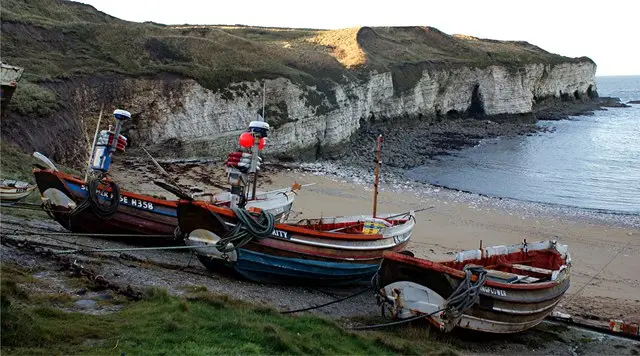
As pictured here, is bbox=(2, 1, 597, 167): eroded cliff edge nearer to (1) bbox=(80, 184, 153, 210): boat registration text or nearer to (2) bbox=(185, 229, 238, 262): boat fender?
(1) bbox=(80, 184, 153, 210): boat registration text

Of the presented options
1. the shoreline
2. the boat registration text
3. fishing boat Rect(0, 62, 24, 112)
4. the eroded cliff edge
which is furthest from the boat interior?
the eroded cliff edge

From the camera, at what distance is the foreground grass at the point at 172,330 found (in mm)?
7723

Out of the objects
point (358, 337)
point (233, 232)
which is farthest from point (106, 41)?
point (358, 337)

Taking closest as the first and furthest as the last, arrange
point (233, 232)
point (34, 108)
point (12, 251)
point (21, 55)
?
1. point (12, 251)
2. point (233, 232)
3. point (34, 108)
4. point (21, 55)

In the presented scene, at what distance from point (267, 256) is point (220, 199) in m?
4.57

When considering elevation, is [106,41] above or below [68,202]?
above

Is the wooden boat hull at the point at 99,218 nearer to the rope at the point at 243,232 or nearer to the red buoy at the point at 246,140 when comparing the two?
the rope at the point at 243,232

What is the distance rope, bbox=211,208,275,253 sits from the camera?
1371 centimetres

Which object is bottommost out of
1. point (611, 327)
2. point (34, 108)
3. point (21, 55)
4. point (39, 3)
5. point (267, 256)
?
point (611, 327)

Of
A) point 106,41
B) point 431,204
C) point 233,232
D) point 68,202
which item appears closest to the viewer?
point 233,232

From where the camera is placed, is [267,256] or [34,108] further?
[34,108]

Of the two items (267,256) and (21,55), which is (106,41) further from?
(267,256)

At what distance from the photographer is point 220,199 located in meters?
18.3

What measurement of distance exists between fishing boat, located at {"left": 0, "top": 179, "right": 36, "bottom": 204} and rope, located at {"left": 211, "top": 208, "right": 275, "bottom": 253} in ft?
24.1
